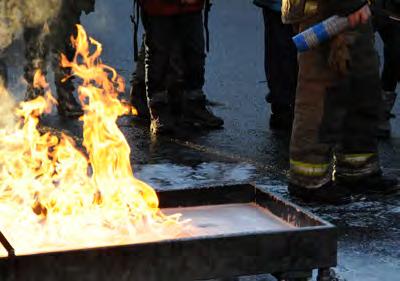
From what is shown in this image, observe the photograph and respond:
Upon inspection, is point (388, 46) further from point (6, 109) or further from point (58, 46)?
point (6, 109)

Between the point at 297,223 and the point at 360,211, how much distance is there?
1441mm

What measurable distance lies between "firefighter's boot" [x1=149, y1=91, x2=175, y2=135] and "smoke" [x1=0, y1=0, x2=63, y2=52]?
1.38m

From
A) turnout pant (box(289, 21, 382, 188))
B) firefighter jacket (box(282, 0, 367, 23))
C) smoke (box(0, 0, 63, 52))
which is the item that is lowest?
turnout pant (box(289, 21, 382, 188))

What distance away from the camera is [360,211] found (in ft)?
17.9

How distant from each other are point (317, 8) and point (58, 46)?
390 cm

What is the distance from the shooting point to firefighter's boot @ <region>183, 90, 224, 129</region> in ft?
27.2

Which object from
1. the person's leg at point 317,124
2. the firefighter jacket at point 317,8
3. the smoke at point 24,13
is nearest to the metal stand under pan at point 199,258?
the person's leg at point 317,124

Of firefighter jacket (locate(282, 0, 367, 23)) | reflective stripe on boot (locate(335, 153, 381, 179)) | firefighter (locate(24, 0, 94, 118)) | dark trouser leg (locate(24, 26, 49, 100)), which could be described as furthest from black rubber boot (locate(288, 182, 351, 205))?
dark trouser leg (locate(24, 26, 49, 100))

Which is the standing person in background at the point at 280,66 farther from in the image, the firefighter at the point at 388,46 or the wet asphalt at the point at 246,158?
the firefighter at the point at 388,46

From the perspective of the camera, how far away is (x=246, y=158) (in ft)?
23.0

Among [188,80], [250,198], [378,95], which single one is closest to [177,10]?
[188,80]

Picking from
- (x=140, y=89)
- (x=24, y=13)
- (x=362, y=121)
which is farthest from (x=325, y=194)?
(x=24, y=13)

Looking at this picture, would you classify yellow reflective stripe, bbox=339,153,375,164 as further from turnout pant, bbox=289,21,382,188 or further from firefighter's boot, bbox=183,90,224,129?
firefighter's boot, bbox=183,90,224,129

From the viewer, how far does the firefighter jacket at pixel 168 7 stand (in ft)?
25.6
